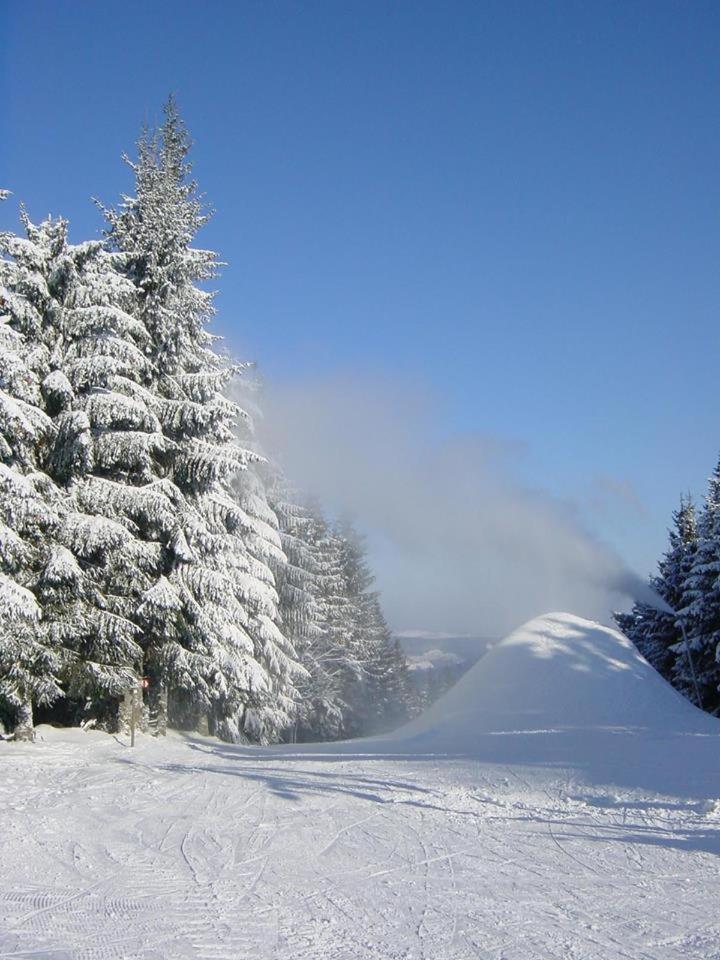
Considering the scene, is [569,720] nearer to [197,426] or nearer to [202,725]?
[202,725]

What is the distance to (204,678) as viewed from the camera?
59.4 ft

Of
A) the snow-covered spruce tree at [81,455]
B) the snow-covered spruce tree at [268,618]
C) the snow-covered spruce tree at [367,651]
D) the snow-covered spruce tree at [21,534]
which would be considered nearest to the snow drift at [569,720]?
the snow-covered spruce tree at [268,618]

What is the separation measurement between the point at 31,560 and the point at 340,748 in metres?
8.68

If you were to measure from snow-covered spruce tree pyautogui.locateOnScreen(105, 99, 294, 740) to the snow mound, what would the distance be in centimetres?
579

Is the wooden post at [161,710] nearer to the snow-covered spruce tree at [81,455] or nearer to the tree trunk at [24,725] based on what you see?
the snow-covered spruce tree at [81,455]

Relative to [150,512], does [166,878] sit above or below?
below

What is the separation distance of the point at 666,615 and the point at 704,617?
20.1ft

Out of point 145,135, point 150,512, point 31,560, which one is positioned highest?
point 145,135

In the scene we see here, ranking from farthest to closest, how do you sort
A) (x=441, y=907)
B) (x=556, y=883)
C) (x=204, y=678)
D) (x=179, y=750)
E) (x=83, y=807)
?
(x=204, y=678) < (x=179, y=750) < (x=83, y=807) < (x=556, y=883) < (x=441, y=907)

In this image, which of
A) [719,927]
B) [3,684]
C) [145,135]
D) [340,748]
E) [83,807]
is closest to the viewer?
[719,927]

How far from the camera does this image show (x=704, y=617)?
32188 mm

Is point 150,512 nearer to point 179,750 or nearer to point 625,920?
point 179,750

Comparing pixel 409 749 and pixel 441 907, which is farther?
pixel 409 749

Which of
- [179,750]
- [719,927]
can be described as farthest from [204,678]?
[719,927]
